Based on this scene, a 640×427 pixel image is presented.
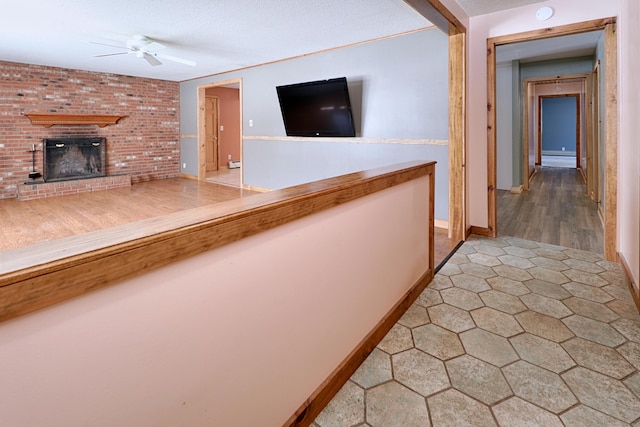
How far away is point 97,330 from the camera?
0.76m

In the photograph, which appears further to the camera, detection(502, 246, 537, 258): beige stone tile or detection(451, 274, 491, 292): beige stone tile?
detection(502, 246, 537, 258): beige stone tile

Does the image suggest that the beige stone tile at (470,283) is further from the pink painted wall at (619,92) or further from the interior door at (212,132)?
the interior door at (212,132)

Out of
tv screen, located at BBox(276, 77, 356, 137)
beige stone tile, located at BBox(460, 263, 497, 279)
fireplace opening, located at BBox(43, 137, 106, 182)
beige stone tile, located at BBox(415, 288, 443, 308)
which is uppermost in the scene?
tv screen, located at BBox(276, 77, 356, 137)

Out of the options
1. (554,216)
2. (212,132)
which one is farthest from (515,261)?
(212,132)

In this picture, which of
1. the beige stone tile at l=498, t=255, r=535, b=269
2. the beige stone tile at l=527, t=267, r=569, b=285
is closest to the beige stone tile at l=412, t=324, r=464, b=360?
the beige stone tile at l=527, t=267, r=569, b=285

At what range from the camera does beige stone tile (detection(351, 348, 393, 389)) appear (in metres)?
1.68

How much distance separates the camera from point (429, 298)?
2510 millimetres

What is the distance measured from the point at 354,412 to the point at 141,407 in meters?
0.92

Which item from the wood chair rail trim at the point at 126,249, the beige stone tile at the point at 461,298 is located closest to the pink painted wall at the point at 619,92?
the beige stone tile at the point at 461,298

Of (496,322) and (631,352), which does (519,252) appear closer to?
(496,322)

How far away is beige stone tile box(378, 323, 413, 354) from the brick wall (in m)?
7.11

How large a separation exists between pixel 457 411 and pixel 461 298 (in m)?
1.11

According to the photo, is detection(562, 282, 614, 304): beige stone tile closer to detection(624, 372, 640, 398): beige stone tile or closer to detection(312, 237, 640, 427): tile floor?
detection(312, 237, 640, 427): tile floor

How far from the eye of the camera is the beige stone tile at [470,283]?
265 cm
